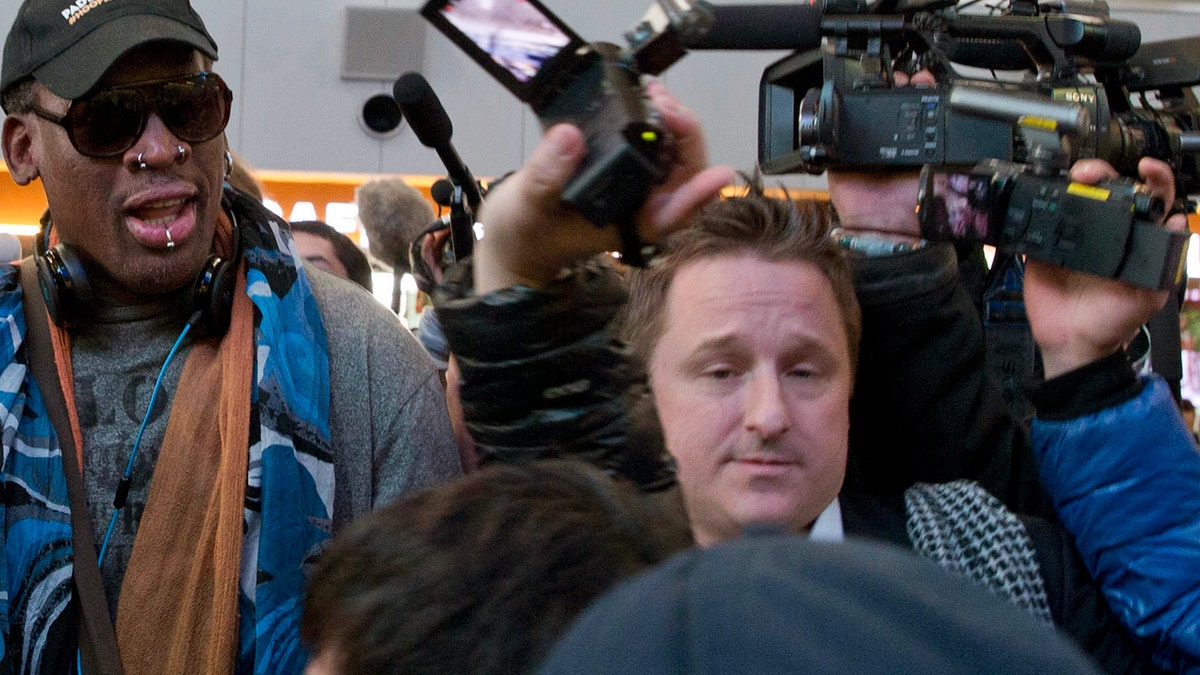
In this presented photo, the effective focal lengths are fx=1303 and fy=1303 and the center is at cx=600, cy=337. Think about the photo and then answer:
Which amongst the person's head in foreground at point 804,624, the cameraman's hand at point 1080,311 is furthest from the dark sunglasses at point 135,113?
the person's head in foreground at point 804,624

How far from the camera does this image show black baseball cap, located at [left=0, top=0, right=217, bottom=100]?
150cm

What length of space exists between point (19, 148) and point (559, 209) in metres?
0.99

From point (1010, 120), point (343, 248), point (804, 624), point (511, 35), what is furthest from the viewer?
point (343, 248)

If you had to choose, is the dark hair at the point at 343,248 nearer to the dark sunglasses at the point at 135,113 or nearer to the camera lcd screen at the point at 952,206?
the dark sunglasses at the point at 135,113

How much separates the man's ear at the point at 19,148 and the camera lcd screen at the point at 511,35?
3.06ft

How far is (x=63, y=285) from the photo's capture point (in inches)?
59.9

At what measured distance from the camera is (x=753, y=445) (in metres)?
1.33

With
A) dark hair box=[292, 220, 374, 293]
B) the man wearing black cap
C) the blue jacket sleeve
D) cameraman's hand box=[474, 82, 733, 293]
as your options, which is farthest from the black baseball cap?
dark hair box=[292, 220, 374, 293]

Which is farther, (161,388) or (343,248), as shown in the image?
(343,248)

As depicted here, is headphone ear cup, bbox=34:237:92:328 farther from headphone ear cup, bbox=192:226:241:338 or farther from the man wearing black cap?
headphone ear cup, bbox=192:226:241:338

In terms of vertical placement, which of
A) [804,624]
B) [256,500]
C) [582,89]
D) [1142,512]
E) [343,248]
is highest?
[582,89]

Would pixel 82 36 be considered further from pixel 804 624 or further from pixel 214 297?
pixel 804 624

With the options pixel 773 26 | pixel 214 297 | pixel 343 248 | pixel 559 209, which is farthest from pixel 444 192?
pixel 343 248

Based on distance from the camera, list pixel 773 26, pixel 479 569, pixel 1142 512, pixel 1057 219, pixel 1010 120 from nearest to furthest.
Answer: pixel 479 569 → pixel 1142 512 → pixel 1057 219 → pixel 1010 120 → pixel 773 26
